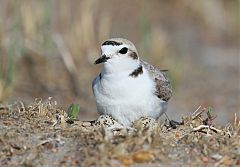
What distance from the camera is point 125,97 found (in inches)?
225

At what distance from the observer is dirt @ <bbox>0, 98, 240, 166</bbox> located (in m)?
4.78

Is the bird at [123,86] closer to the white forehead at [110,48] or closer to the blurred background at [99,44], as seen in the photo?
the white forehead at [110,48]

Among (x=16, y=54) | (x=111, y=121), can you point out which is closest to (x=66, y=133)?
(x=111, y=121)

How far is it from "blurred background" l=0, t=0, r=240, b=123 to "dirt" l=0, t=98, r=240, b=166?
2.30 m

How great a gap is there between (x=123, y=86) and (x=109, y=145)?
1022 mm

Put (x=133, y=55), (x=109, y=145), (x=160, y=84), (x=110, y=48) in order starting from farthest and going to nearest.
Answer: (x=160, y=84)
(x=133, y=55)
(x=110, y=48)
(x=109, y=145)

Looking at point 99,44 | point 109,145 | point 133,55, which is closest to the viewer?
point 109,145

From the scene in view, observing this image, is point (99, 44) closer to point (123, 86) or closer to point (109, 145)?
point (123, 86)

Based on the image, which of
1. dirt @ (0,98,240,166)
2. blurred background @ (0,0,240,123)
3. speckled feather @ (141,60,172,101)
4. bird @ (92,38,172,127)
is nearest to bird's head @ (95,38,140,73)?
bird @ (92,38,172,127)

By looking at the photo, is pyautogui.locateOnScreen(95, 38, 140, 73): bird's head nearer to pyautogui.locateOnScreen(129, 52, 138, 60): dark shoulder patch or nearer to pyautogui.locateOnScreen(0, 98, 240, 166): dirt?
pyautogui.locateOnScreen(129, 52, 138, 60): dark shoulder patch

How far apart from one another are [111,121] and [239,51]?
21.0 ft

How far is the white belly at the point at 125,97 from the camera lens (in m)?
5.71

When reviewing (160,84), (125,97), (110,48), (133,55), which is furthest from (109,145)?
(160,84)

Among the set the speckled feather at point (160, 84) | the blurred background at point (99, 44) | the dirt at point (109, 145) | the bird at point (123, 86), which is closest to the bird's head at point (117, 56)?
the bird at point (123, 86)
